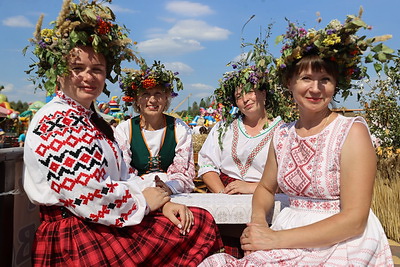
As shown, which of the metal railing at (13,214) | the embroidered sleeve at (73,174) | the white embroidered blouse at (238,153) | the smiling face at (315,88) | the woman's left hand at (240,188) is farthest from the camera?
the white embroidered blouse at (238,153)

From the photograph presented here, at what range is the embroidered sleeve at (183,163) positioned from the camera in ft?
9.39

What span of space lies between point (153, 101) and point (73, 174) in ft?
5.46

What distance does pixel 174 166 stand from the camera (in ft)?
10.1

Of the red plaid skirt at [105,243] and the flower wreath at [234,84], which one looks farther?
the flower wreath at [234,84]

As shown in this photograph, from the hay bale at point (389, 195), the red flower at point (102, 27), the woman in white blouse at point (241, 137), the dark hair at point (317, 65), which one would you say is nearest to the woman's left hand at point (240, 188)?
the woman in white blouse at point (241, 137)

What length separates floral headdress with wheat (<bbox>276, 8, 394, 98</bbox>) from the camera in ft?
6.01

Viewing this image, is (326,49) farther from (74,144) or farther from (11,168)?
(11,168)

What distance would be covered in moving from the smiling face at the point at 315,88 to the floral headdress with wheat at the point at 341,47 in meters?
0.08

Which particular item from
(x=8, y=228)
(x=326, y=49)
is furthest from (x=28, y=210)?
(x=326, y=49)

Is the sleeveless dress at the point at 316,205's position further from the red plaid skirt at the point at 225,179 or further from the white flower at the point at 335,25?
the red plaid skirt at the point at 225,179

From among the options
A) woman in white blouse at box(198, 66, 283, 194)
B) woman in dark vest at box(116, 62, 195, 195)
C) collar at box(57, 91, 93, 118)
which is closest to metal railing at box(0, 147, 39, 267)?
collar at box(57, 91, 93, 118)

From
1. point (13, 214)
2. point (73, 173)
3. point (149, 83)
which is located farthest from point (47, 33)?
point (149, 83)

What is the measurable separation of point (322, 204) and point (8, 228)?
1528 millimetres

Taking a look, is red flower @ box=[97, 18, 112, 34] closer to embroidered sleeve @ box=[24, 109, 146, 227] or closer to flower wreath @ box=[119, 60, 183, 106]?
embroidered sleeve @ box=[24, 109, 146, 227]
